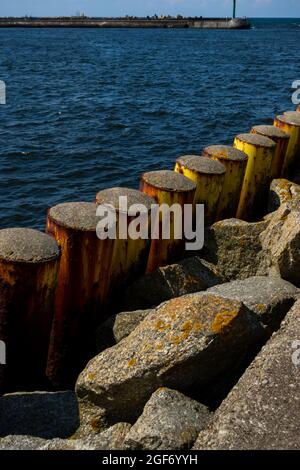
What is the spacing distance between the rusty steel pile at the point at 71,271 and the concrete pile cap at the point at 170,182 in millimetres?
10

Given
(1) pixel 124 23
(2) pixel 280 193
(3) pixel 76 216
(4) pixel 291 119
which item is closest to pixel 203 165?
(2) pixel 280 193

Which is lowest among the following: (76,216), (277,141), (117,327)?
(117,327)

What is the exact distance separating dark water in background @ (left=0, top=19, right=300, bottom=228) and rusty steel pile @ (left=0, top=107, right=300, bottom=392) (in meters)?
5.53

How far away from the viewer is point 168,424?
3.18 metres

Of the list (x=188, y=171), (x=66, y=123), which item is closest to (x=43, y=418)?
(x=188, y=171)

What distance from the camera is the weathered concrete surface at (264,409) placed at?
2.93 meters

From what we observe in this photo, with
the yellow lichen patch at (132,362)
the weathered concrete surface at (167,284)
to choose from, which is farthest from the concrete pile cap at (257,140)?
the yellow lichen patch at (132,362)

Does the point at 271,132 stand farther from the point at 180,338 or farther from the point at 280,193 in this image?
the point at 180,338

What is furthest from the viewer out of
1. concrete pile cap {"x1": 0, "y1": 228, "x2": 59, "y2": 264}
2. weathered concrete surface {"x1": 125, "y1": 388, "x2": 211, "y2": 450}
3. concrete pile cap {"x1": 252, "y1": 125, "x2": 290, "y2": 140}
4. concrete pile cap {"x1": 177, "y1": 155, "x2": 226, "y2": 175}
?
concrete pile cap {"x1": 252, "y1": 125, "x2": 290, "y2": 140}

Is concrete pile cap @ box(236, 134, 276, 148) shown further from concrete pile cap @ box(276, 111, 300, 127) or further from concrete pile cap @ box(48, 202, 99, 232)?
concrete pile cap @ box(48, 202, 99, 232)

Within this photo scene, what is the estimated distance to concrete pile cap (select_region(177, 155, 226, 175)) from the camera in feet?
20.3

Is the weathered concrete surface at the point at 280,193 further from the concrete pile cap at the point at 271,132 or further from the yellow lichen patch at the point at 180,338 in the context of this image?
the yellow lichen patch at the point at 180,338

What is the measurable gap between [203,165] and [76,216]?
2058 mm

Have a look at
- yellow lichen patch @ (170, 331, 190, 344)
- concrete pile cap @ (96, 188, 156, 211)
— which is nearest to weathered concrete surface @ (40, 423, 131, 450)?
yellow lichen patch @ (170, 331, 190, 344)
